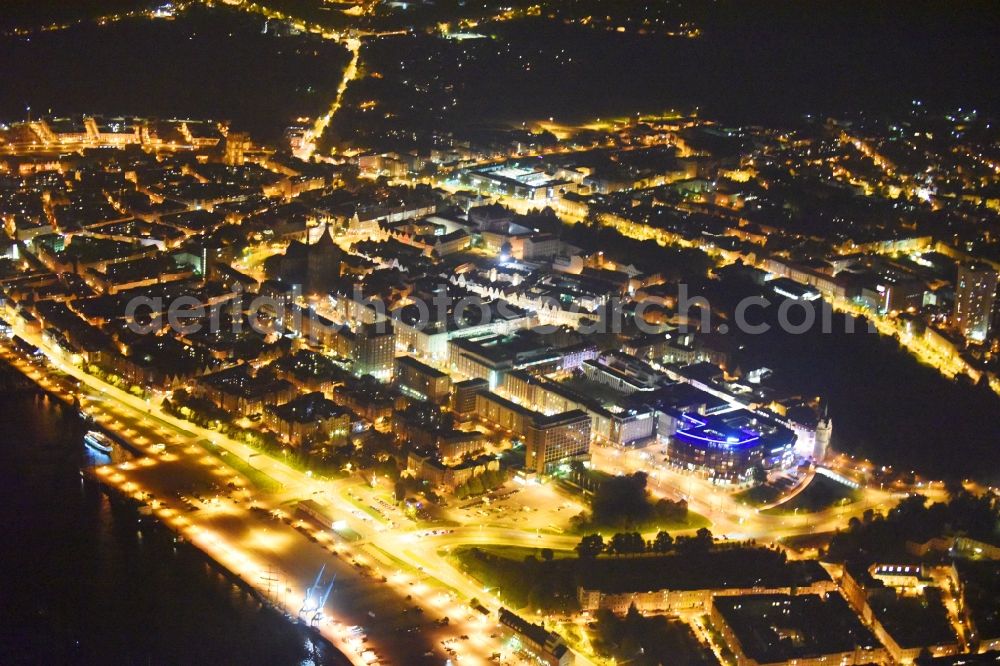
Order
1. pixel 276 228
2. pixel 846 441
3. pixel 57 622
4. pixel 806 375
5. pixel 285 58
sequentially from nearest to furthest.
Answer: pixel 57 622 → pixel 846 441 → pixel 806 375 → pixel 276 228 → pixel 285 58

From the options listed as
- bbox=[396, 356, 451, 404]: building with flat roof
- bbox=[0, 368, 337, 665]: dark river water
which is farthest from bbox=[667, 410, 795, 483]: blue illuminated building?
bbox=[0, 368, 337, 665]: dark river water

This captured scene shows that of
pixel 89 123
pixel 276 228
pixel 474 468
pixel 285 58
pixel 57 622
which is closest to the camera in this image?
pixel 57 622

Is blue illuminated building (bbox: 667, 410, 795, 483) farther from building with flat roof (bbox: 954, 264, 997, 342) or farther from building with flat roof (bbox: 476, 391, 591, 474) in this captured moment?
building with flat roof (bbox: 954, 264, 997, 342)

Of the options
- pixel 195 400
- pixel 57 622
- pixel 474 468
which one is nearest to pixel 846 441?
pixel 474 468

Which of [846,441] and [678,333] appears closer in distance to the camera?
[846,441]

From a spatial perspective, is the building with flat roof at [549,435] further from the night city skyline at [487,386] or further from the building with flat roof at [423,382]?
the building with flat roof at [423,382]

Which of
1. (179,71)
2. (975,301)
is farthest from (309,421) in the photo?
(179,71)

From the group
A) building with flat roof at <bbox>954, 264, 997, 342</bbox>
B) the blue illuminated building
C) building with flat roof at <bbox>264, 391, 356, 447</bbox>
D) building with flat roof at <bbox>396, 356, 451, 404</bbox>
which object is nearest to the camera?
the blue illuminated building

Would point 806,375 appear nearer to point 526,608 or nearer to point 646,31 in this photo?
point 526,608
